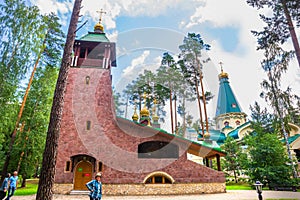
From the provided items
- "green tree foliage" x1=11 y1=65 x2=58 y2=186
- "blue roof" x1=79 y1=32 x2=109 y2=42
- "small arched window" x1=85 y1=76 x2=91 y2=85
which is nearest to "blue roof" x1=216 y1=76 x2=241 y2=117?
"blue roof" x1=79 y1=32 x2=109 y2=42

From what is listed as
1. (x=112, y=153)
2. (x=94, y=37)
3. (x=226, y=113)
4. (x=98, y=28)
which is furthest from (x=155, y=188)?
(x=226, y=113)

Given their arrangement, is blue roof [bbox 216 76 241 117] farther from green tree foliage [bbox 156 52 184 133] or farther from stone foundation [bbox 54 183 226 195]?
stone foundation [bbox 54 183 226 195]

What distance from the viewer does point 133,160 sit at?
11.4 m

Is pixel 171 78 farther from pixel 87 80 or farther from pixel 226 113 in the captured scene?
pixel 226 113

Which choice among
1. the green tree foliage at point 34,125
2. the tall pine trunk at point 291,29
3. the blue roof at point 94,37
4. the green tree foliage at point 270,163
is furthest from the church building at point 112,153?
the tall pine trunk at point 291,29

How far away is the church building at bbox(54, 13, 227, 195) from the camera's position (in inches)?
428

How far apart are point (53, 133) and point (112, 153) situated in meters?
7.33

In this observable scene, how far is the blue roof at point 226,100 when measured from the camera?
34.8 metres

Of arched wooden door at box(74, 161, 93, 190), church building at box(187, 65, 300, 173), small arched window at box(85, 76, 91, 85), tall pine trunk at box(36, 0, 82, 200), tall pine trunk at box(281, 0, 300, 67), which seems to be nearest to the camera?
tall pine trunk at box(36, 0, 82, 200)

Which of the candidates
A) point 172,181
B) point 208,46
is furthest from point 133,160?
point 208,46

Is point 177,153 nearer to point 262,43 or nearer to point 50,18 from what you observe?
point 262,43

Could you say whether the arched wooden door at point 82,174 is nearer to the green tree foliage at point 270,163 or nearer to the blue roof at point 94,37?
the blue roof at point 94,37

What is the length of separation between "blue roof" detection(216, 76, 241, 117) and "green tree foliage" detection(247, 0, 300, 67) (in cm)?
2615

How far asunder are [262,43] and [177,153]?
8.39 meters
